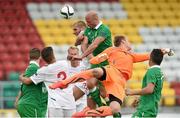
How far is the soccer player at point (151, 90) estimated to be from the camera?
10.8 metres

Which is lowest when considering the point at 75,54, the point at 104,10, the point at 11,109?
the point at 11,109

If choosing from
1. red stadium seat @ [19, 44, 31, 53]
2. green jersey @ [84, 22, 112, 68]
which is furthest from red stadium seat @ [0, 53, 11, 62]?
green jersey @ [84, 22, 112, 68]

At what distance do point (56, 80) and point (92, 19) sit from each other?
1094 millimetres

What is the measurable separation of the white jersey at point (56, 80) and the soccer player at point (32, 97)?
0.15 metres

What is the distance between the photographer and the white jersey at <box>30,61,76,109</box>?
39.6ft

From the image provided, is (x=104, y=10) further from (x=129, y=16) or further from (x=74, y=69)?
(x=74, y=69)

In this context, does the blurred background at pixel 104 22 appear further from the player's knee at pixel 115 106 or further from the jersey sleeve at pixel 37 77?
the player's knee at pixel 115 106

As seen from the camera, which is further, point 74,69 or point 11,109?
point 11,109

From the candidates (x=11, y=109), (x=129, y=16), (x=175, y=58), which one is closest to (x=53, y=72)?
(x=11, y=109)

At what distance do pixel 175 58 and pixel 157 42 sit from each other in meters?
1.12

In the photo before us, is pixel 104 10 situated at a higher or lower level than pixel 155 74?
higher

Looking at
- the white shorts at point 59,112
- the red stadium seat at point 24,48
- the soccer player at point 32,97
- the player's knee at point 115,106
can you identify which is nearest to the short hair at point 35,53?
the soccer player at point 32,97

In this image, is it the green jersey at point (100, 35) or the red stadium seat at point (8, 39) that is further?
the red stadium seat at point (8, 39)

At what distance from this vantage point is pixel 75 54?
12359mm
